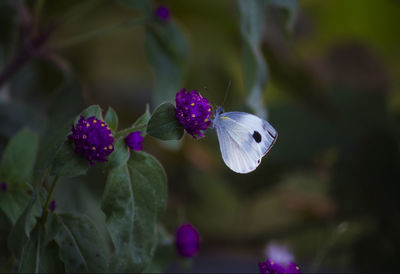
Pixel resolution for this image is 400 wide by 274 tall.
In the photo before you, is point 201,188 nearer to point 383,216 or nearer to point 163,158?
point 163,158

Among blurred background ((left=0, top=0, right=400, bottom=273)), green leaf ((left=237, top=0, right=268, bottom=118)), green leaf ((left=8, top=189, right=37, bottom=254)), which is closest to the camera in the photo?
green leaf ((left=8, top=189, right=37, bottom=254))

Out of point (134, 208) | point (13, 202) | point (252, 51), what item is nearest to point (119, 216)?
point (134, 208)

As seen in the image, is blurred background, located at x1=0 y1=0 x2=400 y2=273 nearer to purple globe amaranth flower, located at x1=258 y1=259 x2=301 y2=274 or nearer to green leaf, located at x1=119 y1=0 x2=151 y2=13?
green leaf, located at x1=119 y1=0 x2=151 y2=13

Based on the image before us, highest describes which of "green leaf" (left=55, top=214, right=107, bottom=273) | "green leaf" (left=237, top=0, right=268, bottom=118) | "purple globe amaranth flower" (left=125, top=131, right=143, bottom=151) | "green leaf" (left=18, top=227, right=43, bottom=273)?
"green leaf" (left=237, top=0, right=268, bottom=118)

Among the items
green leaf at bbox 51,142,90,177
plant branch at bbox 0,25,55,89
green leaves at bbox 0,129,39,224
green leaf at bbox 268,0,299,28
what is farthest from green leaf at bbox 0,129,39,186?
green leaf at bbox 268,0,299,28

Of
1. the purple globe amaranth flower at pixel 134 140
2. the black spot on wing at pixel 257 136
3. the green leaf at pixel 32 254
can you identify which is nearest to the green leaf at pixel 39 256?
the green leaf at pixel 32 254

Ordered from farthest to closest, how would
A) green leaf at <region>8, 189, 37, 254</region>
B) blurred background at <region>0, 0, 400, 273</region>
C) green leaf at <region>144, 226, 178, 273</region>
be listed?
blurred background at <region>0, 0, 400, 273</region> → green leaf at <region>144, 226, 178, 273</region> → green leaf at <region>8, 189, 37, 254</region>
